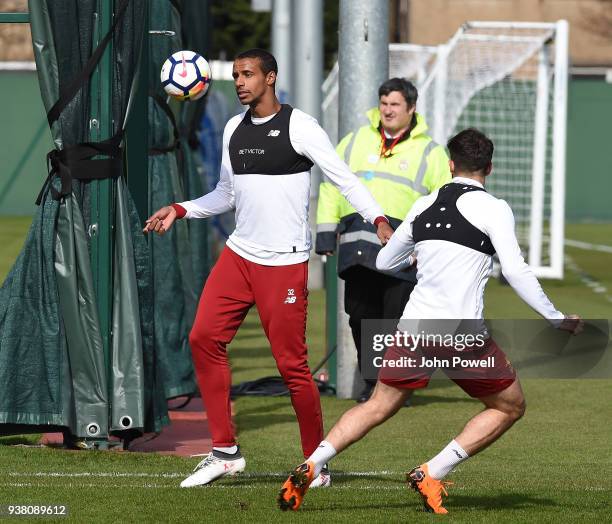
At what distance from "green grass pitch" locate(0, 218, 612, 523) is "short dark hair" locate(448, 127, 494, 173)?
4.97 ft

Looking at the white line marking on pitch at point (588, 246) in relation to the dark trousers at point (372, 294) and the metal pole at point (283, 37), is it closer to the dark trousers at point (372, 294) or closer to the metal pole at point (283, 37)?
the metal pole at point (283, 37)

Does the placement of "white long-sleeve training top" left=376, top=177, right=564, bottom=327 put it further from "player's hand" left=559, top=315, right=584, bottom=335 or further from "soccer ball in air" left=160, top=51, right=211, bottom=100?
"soccer ball in air" left=160, top=51, right=211, bottom=100

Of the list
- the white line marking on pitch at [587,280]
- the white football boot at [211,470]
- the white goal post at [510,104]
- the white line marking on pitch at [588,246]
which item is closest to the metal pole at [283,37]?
the white goal post at [510,104]

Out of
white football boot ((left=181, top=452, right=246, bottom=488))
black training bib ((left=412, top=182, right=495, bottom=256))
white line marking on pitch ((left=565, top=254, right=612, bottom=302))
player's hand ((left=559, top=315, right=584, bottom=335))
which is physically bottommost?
white line marking on pitch ((left=565, top=254, right=612, bottom=302))

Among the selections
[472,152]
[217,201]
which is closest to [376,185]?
[217,201]

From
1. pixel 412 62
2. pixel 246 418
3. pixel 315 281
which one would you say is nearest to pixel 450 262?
pixel 246 418

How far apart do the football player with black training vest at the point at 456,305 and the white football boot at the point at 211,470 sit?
0.85 metres

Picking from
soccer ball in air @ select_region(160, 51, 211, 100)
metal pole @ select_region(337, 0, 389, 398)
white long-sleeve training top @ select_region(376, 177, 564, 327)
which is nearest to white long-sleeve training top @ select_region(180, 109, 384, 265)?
white long-sleeve training top @ select_region(376, 177, 564, 327)

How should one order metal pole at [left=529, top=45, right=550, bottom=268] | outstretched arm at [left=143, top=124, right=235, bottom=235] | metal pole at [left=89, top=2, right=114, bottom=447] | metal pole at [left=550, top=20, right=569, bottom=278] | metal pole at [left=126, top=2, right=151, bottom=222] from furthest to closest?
metal pole at [left=529, top=45, right=550, bottom=268] < metal pole at [left=550, top=20, right=569, bottom=278] < metal pole at [left=126, top=2, right=151, bottom=222] < metal pole at [left=89, top=2, right=114, bottom=447] < outstretched arm at [left=143, top=124, right=235, bottom=235]

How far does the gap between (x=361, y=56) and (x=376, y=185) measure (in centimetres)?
143

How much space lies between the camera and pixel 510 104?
2362cm

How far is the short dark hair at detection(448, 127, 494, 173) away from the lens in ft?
21.2

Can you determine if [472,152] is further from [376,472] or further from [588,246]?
[588,246]

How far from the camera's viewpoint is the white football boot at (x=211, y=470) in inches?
278
